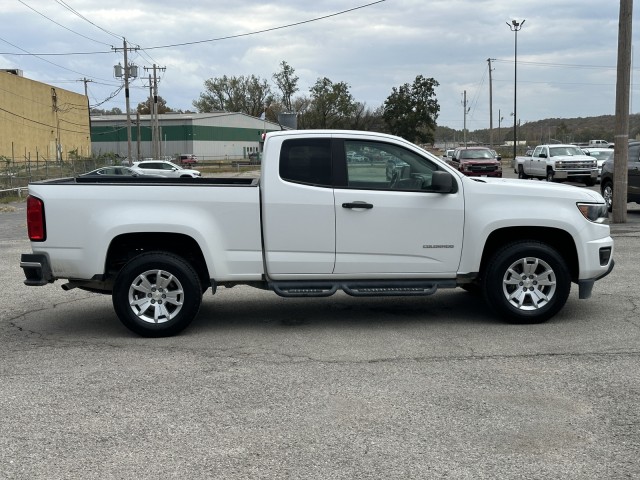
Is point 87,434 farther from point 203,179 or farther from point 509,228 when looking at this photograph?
point 509,228

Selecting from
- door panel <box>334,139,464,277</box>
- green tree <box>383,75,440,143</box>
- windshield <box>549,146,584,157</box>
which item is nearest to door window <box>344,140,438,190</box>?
door panel <box>334,139,464,277</box>

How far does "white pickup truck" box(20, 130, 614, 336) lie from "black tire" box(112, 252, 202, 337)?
0.01 m

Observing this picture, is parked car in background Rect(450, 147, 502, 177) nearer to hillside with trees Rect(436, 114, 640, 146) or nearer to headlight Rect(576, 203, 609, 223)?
headlight Rect(576, 203, 609, 223)

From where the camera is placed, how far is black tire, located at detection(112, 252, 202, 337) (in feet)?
22.3

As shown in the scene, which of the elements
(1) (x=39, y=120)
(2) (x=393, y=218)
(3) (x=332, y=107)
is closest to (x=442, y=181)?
(2) (x=393, y=218)

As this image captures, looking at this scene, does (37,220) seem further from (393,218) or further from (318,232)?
(393,218)

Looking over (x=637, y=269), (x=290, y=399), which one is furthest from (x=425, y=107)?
(x=290, y=399)

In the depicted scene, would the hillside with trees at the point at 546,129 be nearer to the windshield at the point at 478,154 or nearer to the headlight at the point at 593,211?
the windshield at the point at 478,154

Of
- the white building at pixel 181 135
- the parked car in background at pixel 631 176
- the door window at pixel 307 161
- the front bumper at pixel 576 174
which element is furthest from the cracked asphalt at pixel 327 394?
the white building at pixel 181 135

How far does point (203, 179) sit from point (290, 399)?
3.35 metres

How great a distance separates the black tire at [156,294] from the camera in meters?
6.79

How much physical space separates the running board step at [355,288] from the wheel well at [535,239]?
73cm

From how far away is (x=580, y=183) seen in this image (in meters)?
32.8

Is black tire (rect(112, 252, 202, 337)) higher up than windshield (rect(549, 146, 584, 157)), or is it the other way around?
windshield (rect(549, 146, 584, 157))
